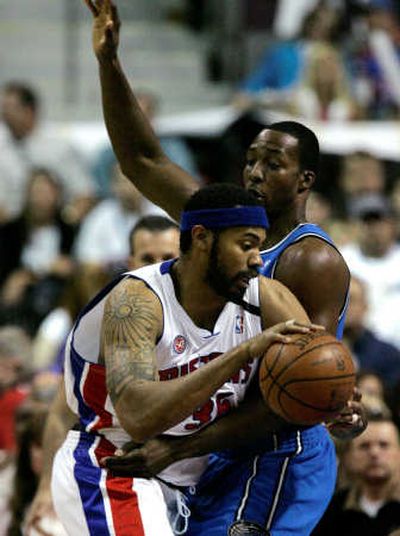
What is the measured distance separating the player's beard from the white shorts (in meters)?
0.86

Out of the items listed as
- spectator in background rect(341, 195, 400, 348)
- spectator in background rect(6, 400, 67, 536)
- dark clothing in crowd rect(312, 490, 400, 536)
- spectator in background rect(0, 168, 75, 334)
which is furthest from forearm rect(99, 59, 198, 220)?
spectator in background rect(0, 168, 75, 334)

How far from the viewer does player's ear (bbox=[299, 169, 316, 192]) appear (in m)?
6.01

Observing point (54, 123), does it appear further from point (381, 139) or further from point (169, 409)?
point (169, 409)

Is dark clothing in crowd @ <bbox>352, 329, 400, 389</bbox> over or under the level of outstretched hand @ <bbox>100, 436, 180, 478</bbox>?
under

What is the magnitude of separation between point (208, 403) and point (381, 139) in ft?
26.8

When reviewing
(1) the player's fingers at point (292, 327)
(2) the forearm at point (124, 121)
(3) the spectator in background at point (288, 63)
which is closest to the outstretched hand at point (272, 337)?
(1) the player's fingers at point (292, 327)

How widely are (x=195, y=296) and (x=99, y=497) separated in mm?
888

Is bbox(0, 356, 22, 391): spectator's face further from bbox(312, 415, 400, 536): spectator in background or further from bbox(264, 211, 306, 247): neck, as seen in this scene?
bbox(264, 211, 306, 247): neck

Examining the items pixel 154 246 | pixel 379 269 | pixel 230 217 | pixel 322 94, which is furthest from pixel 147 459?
pixel 322 94

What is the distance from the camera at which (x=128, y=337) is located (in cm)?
535

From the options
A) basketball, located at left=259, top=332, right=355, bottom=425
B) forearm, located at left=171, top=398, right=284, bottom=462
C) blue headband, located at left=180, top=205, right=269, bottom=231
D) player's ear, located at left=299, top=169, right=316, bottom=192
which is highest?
player's ear, located at left=299, top=169, right=316, bottom=192

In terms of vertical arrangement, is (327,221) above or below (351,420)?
below

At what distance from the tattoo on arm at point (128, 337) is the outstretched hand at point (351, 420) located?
82 cm

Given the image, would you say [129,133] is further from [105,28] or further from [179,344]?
[179,344]
